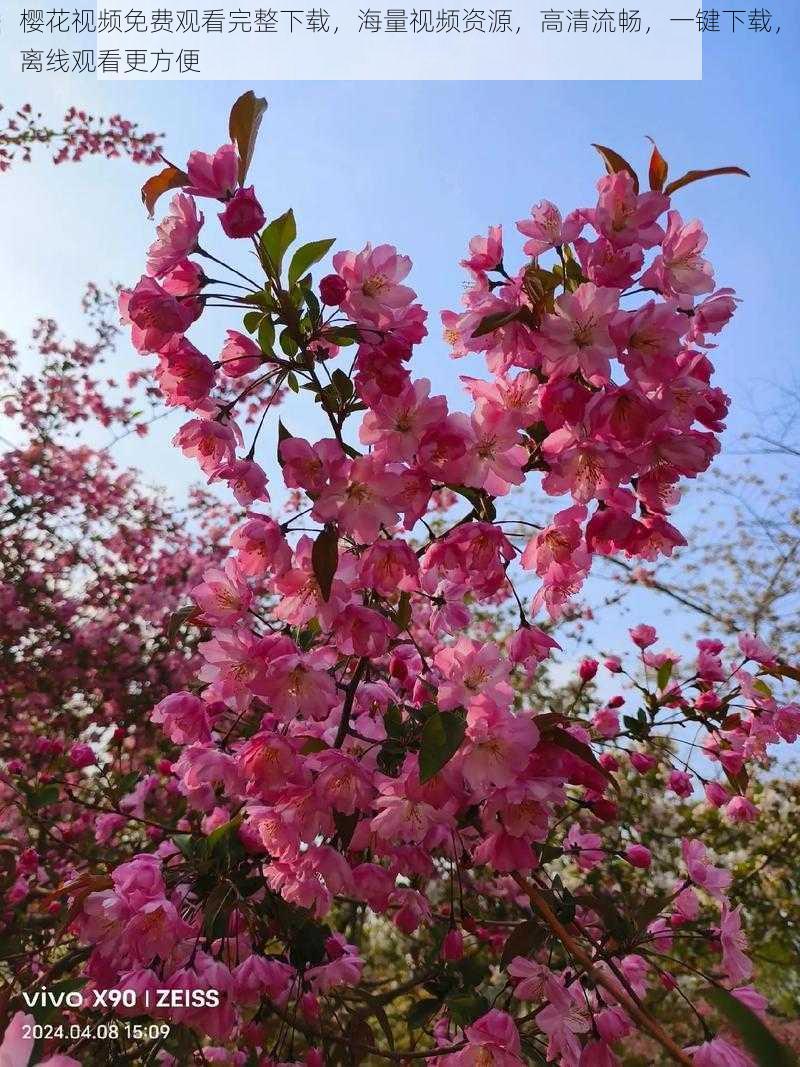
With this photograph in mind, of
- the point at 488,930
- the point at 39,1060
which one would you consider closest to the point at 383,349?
the point at 39,1060

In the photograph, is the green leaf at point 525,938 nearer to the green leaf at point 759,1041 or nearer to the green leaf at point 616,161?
the green leaf at point 759,1041

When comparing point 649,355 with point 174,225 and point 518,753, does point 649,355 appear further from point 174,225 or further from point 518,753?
point 174,225

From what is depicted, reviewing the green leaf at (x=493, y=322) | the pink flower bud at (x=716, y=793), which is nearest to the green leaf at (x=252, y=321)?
the green leaf at (x=493, y=322)

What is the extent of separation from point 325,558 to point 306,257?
456 millimetres

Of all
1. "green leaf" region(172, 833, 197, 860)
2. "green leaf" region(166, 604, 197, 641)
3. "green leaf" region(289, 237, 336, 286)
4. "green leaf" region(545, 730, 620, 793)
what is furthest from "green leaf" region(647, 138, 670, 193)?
"green leaf" region(172, 833, 197, 860)

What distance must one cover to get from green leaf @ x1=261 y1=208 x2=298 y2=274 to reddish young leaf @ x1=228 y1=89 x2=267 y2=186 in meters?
0.07

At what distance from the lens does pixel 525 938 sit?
1.17 meters

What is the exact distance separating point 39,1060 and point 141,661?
3274 millimetres

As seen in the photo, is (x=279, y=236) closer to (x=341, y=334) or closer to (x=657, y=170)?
(x=341, y=334)

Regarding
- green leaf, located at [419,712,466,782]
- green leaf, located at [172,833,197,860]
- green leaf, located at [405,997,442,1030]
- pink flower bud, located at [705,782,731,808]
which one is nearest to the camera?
→ green leaf, located at [419,712,466,782]

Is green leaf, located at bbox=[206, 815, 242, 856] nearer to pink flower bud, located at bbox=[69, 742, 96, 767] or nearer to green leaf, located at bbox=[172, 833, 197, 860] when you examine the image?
green leaf, located at bbox=[172, 833, 197, 860]

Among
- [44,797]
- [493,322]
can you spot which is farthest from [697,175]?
[44,797]

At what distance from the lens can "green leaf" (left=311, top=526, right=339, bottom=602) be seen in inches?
40.8

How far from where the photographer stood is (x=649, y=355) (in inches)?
41.7
